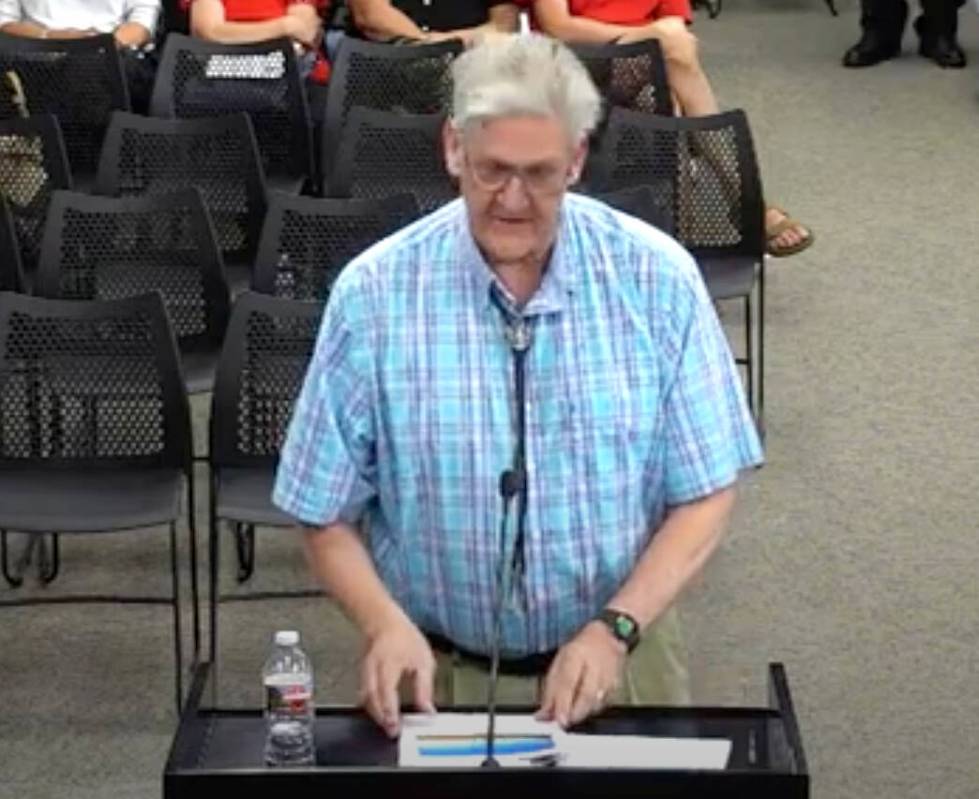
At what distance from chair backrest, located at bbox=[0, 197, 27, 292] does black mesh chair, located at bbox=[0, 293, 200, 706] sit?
0.80 metres

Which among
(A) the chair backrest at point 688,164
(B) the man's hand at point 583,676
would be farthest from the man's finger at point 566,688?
(A) the chair backrest at point 688,164

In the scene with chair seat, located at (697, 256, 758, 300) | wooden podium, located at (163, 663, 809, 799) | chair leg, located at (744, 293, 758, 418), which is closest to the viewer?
wooden podium, located at (163, 663, 809, 799)

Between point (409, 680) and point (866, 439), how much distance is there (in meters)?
3.64

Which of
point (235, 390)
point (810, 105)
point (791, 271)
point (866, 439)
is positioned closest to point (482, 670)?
point (235, 390)

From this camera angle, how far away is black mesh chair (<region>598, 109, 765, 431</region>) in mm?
6086

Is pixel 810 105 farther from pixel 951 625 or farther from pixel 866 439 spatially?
pixel 951 625

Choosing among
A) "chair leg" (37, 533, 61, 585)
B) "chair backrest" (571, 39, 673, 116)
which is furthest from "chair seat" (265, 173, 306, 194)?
"chair leg" (37, 533, 61, 585)

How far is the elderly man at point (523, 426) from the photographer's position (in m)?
2.82

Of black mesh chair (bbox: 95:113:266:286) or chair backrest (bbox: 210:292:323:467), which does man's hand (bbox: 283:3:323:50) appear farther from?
chair backrest (bbox: 210:292:323:467)

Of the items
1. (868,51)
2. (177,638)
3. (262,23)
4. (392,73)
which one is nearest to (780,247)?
(392,73)

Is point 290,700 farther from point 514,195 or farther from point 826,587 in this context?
point 826,587

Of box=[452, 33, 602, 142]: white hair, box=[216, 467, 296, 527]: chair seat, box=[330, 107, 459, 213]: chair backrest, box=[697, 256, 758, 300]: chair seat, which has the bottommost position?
box=[216, 467, 296, 527]: chair seat

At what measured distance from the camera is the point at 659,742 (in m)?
2.62

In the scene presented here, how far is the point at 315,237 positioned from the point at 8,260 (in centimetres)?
85
